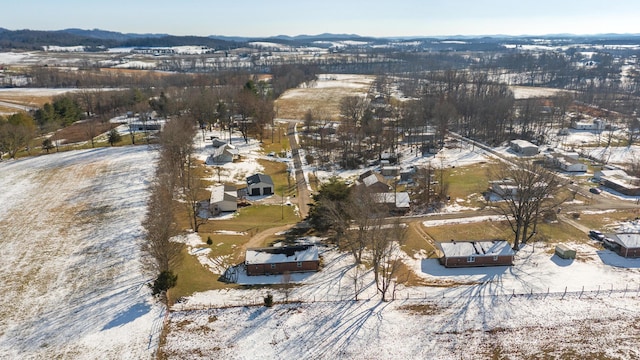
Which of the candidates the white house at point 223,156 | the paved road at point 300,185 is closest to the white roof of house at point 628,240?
the paved road at point 300,185

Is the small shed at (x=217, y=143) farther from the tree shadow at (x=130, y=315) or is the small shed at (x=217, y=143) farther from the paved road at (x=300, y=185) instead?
the tree shadow at (x=130, y=315)

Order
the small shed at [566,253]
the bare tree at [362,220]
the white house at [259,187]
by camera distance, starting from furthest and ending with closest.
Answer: the white house at [259,187] < the small shed at [566,253] < the bare tree at [362,220]

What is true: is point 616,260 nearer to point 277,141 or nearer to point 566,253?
point 566,253

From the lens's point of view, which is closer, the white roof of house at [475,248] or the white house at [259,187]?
the white roof of house at [475,248]

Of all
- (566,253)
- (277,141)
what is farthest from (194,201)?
(277,141)

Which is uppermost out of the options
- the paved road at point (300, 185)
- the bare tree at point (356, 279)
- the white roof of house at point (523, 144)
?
the white roof of house at point (523, 144)
